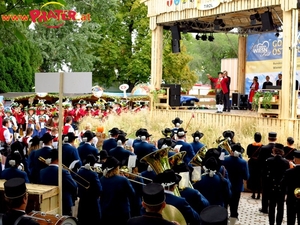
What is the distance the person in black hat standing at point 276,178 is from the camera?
26.1 feet

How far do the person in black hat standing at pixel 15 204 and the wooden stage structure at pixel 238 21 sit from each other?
39.5ft

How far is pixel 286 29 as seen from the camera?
15539 millimetres

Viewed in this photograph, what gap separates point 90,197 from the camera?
276 inches

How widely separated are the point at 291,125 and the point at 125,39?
26.6 m

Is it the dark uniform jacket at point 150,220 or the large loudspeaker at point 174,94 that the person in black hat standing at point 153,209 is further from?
the large loudspeaker at point 174,94

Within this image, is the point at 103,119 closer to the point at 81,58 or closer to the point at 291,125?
the point at 291,125

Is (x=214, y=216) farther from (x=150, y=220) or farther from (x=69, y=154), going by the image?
(x=69, y=154)

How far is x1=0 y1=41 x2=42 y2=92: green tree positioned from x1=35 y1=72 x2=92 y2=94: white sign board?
25.8 m

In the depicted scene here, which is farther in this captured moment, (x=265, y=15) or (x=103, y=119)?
(x=103, y=119)

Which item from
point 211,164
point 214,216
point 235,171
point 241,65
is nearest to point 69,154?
point 235,171

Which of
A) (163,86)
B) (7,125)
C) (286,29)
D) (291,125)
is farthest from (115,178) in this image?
(163,86)

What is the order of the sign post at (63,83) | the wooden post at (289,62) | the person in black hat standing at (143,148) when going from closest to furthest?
the sign post at (63,83)
the person in black hat standing at (143,148)
the wooden post at (289,62)

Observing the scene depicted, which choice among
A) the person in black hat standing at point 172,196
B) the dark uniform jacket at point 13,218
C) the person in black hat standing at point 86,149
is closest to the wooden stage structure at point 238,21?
the person in black hat standing at point 86,149

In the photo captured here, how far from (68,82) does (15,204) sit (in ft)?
8.47
